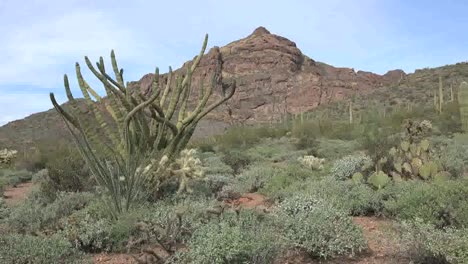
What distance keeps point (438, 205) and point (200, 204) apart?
3173 millimetres

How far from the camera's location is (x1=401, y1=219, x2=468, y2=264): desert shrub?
461 cm

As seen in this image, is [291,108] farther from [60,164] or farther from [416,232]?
[416,232]

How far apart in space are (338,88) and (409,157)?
81868 mm

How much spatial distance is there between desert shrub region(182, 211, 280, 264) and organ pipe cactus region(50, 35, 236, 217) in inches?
109

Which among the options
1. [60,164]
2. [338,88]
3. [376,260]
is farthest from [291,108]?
[376,260]

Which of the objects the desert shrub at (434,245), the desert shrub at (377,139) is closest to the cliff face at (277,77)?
the desert shrub at (377,139)

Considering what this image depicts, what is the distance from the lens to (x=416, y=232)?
5102 millimetres

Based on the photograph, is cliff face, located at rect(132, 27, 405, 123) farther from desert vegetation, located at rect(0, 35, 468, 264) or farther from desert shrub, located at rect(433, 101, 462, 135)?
desert vegetation, located at rect(0, 35, 468, 264)

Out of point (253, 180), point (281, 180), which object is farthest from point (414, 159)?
point (253, 180)

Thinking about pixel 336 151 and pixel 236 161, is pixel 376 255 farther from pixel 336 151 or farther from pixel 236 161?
pixel 336 151

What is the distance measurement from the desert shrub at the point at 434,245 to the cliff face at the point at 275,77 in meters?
69.3

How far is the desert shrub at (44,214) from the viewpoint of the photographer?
7.30 meters

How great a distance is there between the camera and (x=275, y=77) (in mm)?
89375

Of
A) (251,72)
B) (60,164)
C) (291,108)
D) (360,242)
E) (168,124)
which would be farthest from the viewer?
(251,72)
